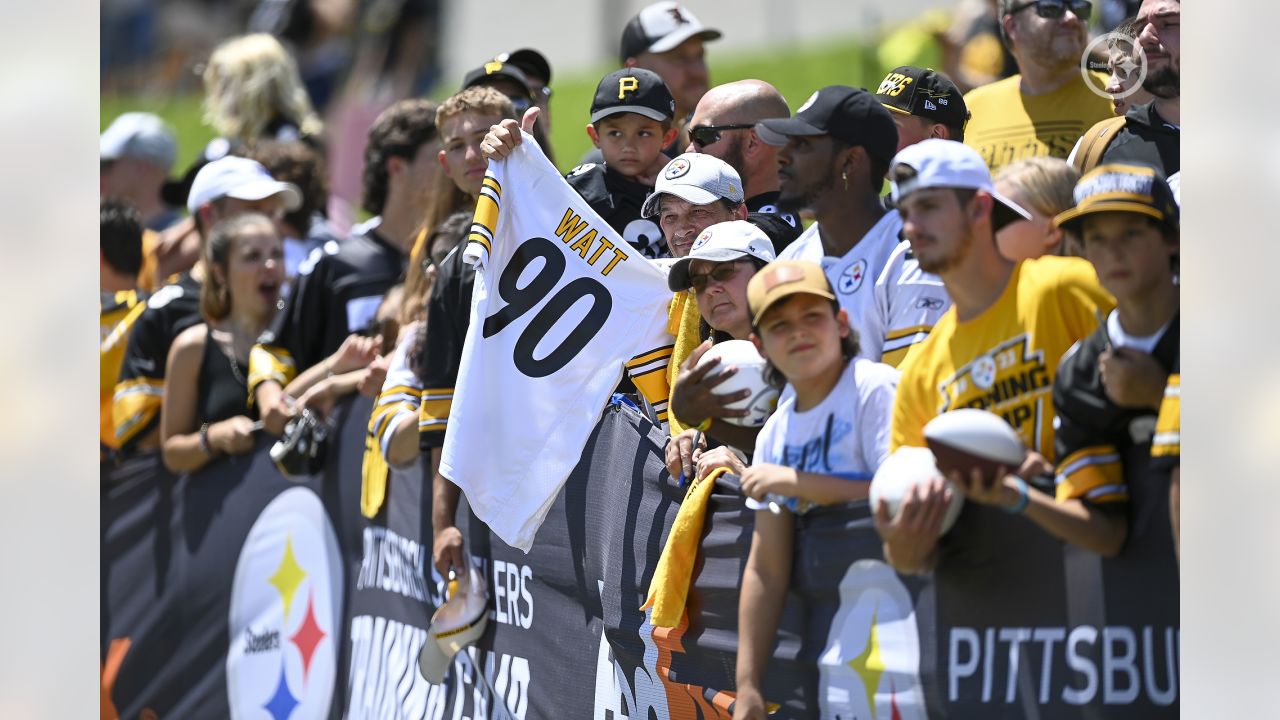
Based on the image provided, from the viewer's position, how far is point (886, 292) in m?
5.22

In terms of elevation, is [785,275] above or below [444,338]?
below

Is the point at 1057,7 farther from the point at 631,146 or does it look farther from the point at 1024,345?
the point at 1024,345

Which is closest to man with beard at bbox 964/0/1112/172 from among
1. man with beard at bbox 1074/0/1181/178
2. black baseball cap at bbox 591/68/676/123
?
man with beard at bbox 1074/0/1181/178

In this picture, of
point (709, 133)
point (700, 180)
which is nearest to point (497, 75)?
point (709, 133)

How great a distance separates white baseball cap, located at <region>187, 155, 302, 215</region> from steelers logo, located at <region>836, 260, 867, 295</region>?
474 centimetres

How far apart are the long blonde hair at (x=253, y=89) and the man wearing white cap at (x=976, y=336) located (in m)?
6.88

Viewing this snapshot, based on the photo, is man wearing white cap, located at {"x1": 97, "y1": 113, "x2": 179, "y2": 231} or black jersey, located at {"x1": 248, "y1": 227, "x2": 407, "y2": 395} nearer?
black jersey, located at {"x1": 248, "y1": 227, "x2": 407, "y2": 395}

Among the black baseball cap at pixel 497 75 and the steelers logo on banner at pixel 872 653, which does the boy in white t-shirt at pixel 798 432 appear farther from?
the black baseball cap at pixel 497 75

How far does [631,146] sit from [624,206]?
0.22m

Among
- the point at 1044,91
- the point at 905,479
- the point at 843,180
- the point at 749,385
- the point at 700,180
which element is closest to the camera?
the point at 905,479

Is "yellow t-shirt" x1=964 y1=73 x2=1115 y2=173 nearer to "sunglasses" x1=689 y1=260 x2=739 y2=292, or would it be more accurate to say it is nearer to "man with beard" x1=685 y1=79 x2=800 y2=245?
"man with beard" x1=685 y1=79 x2=800 y2=245

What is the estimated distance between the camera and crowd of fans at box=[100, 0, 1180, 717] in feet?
13.1

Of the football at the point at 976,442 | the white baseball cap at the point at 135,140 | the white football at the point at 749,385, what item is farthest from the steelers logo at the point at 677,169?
the white baseball cap at the point at 135,140
